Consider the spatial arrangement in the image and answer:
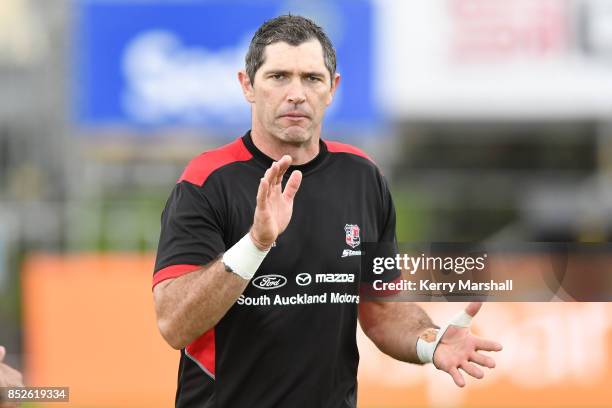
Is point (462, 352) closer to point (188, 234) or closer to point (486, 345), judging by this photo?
point (486, 345)

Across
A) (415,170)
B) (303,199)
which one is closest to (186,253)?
(303,199)

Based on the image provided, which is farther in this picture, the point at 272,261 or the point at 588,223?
the point at 588,223

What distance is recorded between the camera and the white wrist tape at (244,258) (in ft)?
12.9

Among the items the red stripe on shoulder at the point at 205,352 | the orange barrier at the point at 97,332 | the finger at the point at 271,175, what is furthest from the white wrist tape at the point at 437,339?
the orange barrier at the point at 97,332

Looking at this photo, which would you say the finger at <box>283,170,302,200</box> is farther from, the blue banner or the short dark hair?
the blue banner

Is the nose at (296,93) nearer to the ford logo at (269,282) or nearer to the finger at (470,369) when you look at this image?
the ford logo at (269,282)

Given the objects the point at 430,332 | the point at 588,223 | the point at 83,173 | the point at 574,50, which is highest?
the point at 574,50

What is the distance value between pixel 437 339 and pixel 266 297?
0.75m

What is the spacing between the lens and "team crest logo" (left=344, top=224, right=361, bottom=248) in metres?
4.46

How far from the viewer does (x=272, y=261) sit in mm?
4293

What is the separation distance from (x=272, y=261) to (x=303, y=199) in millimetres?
294

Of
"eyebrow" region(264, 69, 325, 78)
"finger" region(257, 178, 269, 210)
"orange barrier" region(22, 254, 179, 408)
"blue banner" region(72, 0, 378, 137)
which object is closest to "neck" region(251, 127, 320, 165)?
"eyebrow" region(264, 69, 325, 78)

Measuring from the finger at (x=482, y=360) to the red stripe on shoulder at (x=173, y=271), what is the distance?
115cm

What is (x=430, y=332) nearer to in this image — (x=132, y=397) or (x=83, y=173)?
(x=132, y=397)
